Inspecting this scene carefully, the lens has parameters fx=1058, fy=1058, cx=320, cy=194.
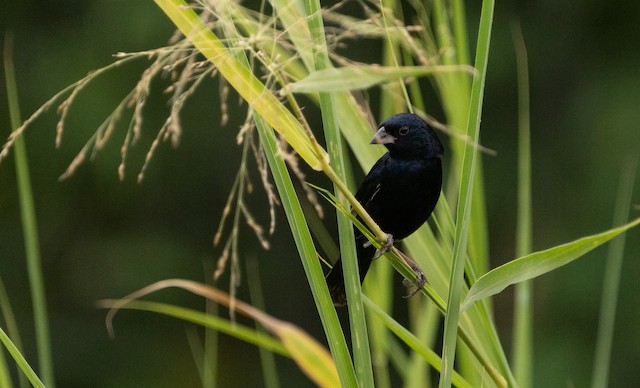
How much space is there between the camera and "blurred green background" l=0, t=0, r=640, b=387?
5984 millimetres

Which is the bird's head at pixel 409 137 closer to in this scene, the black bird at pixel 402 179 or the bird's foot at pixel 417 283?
the black bird at pixel 402 179

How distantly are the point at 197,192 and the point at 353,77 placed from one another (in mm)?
5944

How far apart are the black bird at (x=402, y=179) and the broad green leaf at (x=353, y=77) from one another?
88 cm

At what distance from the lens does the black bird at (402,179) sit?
6.24 ft

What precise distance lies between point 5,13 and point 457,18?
5817 millimetres

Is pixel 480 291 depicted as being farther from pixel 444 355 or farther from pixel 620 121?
pixel 620 121

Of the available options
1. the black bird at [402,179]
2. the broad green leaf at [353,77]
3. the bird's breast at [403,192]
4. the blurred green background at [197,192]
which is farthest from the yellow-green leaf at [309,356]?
the blurred green background at [197,192]

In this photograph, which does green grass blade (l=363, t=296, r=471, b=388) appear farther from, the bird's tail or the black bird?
the black bird

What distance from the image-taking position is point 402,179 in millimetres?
1974

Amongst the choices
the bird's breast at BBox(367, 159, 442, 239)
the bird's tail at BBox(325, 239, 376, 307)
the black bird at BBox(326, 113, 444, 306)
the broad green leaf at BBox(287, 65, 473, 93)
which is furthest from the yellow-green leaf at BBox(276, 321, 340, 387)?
the broad green leaf at BBox(287, 65, 473, 93)

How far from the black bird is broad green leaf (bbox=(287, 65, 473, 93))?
34.8 inches

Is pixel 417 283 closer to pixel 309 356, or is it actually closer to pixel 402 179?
pixel 309 356

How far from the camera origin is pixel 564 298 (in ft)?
19.5

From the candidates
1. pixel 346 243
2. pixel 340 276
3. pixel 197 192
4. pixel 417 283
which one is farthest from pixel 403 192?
pixel 197 192
